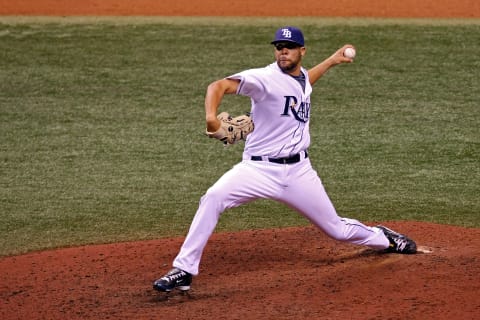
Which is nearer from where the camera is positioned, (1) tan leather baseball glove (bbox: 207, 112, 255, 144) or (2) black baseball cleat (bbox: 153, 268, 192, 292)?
(1) tan leather baseball glove (bbox: 207, 112, 255, 144)

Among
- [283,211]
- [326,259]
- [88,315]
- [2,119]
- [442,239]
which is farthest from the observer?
[2,119]

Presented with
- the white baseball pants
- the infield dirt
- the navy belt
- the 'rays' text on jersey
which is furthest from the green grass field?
the 'rays' text on jersey

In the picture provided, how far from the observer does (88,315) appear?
6.45 metres

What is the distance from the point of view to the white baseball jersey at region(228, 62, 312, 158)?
22.4 ft

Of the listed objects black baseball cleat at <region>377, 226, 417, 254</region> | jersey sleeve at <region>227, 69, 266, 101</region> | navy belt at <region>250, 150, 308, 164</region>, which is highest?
jersey sleeve at <region>227, 69, 266, 101</region>

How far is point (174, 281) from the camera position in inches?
263

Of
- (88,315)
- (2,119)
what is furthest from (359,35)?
(88,315)

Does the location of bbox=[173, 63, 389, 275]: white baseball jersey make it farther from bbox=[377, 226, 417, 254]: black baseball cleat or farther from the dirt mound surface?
bbox=[377, 226, 417, 254]: black baseball cleat

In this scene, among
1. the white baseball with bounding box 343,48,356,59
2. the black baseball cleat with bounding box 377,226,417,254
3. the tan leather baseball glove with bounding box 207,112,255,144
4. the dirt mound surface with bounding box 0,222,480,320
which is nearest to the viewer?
the tan leather baseball glove with bounding box 207,112,255,144

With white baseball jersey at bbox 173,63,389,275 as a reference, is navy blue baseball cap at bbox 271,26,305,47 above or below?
above

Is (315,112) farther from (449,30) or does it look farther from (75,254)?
(75,254)

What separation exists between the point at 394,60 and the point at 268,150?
22.1 feet

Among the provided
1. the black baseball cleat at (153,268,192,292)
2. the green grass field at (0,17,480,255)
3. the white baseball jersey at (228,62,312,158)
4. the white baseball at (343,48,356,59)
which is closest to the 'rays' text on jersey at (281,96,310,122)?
the white baseball jersey at (228,62,312,158)

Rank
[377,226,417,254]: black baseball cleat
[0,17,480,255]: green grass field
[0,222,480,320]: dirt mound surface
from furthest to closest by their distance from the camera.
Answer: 1. [0,17,480,255]: green grass field
2. [377,226,417,254]: black baseball cleat
3. [0,222,480,320]: dirt mound surface
